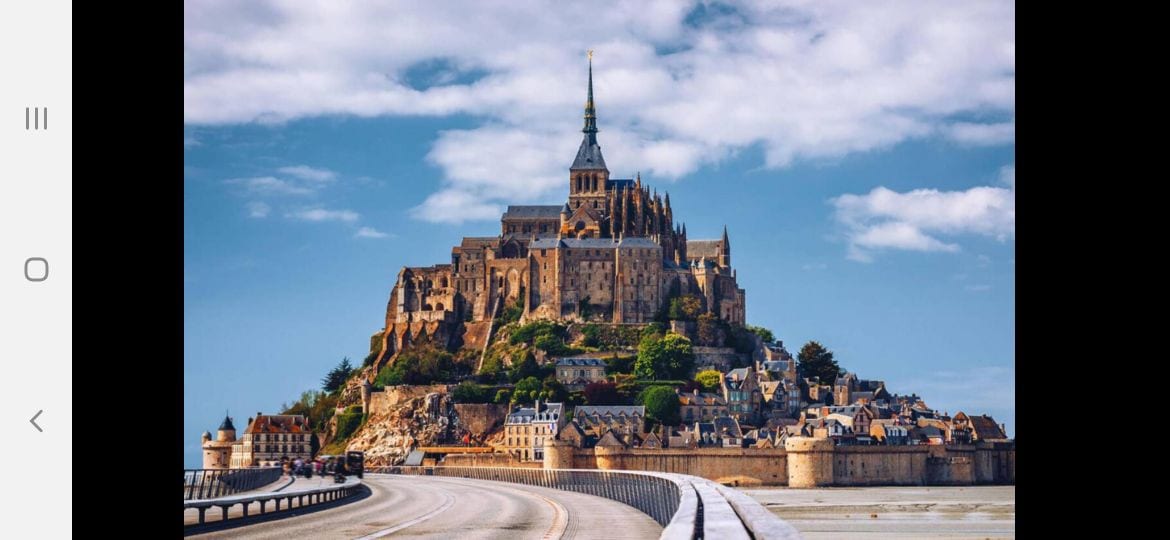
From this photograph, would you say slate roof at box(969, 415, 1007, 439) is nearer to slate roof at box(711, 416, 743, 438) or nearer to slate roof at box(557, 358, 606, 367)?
slate roof at box(711, 416, 743, 438)

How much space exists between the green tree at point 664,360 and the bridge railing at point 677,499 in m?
21.3

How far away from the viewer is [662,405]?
6944 centimetres

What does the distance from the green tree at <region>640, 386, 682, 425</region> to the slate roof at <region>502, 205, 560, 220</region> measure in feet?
61.7

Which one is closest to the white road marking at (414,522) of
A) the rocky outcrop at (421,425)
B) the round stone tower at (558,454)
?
the round stone tower at (558,454)

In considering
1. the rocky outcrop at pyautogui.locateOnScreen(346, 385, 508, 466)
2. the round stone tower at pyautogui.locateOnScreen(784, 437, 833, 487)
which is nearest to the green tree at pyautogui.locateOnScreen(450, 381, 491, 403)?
the rocky outcrop at pyautogui.locateOnScreen(346, 385, 508, 466)

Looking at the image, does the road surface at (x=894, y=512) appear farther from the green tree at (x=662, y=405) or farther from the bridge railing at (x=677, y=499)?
the green tree at (x=662, y=405)

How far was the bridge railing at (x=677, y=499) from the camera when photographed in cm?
1007

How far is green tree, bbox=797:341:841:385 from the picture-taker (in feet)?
261

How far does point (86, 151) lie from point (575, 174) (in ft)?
262

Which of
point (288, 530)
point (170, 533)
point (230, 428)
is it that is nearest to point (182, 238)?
point (170, 533)

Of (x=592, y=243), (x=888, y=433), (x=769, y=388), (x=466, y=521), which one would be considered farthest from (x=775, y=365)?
(x=466, y=521)

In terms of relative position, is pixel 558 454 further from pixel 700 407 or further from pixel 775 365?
pixel 775 365
